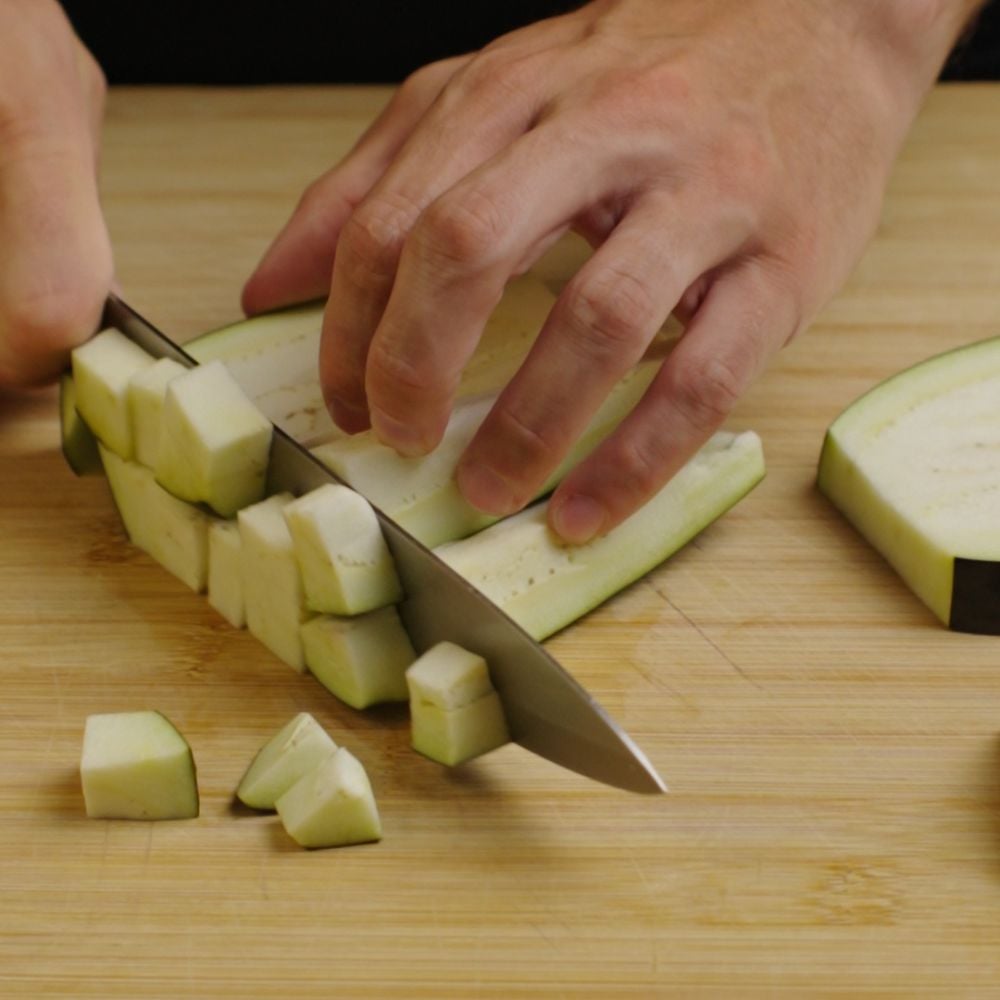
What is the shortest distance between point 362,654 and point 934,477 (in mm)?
734

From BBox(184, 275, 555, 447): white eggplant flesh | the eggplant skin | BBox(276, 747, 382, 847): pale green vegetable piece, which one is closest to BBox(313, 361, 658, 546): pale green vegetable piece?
BBox(184, 275, 555, 447): white eggplant flesh

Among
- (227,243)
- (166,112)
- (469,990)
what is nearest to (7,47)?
(227,243)

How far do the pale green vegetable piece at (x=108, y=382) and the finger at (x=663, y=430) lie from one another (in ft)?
1.72

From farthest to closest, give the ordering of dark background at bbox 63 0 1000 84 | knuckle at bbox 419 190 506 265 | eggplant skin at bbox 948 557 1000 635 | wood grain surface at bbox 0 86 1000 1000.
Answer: dark background at bbox 63 0 1000 84 → eggplant skin at bbox 948 557 1000 635 → knuckle at bbox 419 190 506 265 → wood grain surface at bbox 0 86 1000 1000

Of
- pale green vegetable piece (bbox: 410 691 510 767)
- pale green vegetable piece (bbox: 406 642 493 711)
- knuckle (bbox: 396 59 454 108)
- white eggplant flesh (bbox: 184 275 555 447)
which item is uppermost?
knuckle (bbox: 396 59 454 108)

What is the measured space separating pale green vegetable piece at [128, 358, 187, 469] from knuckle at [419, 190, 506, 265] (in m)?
0.36

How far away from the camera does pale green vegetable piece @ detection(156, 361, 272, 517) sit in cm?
169

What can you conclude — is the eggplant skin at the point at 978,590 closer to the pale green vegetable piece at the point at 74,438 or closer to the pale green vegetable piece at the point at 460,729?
the pale green vegetable piece at the point at 460,729

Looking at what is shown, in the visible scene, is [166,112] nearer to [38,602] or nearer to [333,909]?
[38,602]

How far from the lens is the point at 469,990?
1.35 meters

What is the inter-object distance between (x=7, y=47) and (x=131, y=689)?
96 centimetres

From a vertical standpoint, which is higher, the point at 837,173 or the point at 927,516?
the point at 837,173

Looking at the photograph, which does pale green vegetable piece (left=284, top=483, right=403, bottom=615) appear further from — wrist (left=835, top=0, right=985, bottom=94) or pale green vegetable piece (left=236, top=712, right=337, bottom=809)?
wrist (left=835, top=0, right=985, bottom=94)

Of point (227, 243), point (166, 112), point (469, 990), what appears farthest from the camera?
point (166, 112)
